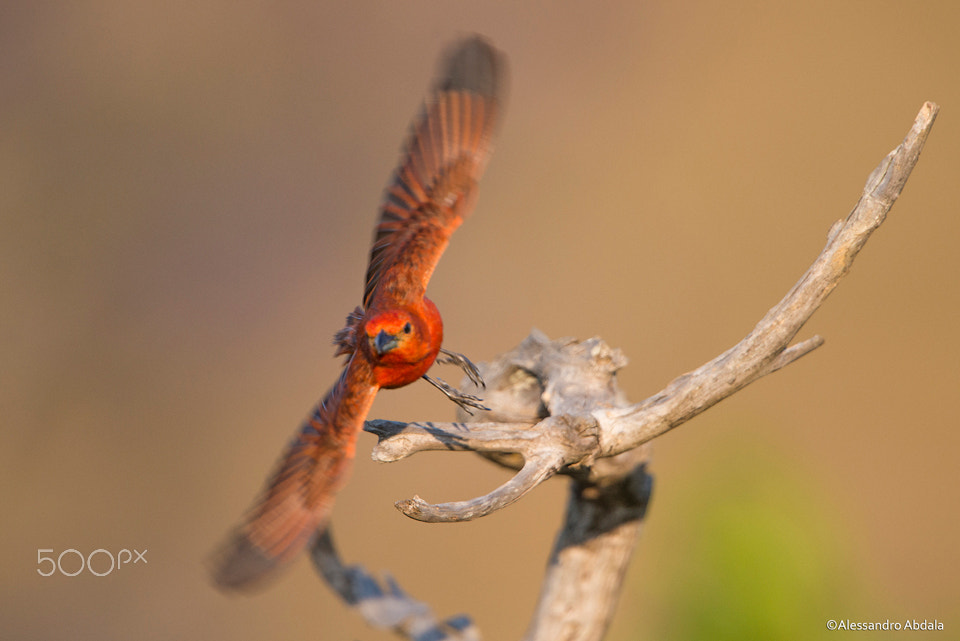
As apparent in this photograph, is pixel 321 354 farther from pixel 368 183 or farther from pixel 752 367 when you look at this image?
pixel 752 367

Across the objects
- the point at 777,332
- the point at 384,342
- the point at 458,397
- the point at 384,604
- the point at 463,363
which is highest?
the point at 777,332

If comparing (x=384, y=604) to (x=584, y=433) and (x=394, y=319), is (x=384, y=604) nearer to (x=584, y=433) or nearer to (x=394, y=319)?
(x=584, y=433)

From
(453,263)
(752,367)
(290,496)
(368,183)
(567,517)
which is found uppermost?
(368,183)

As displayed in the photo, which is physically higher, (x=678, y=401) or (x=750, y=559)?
(x=678, y=401)

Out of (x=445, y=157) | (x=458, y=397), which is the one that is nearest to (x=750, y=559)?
(x=458, y=397)

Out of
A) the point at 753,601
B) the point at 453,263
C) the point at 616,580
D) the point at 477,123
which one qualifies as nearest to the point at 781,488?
the point at 753,601

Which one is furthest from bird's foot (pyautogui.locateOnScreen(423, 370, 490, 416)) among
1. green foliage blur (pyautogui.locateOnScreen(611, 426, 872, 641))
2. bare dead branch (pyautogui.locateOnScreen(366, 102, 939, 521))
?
green foliage blur (pyautogui.locateOnScreen(611, 426, 872, 641))
